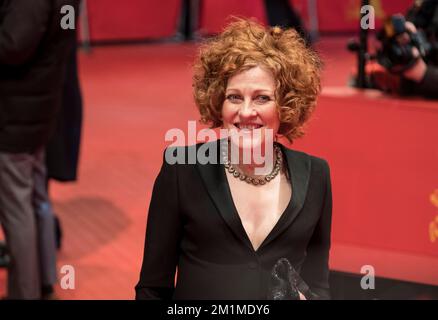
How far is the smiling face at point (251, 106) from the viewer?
1.83m

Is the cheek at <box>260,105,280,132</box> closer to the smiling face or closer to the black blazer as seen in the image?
the smiling face

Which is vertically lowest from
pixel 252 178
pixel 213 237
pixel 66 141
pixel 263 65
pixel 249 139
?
pixel 66 141

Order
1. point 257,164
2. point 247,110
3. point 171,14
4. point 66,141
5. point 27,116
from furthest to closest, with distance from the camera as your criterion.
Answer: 1. point 171,14
2. point 66,141
3. point 27,116
4. point 257,164
5. point 247,110

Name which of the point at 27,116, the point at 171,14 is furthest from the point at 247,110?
the point at 171,14

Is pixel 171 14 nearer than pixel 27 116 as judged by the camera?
No

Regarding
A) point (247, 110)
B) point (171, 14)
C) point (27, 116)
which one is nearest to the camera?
point (247, 110)

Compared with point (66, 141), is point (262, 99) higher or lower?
higher

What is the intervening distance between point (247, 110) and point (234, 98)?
59mm

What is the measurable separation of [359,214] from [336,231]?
11 cm

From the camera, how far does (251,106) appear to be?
184cm

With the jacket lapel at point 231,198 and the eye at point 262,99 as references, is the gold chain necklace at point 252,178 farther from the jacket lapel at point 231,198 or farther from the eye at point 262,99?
the eye at point 262,99

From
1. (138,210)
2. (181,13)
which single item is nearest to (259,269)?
(138,210)

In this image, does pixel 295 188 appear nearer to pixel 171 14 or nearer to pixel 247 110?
pixel 247 110

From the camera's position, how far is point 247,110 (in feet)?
5.98
